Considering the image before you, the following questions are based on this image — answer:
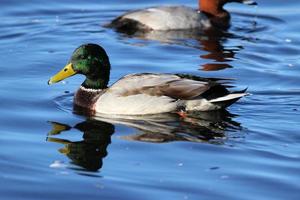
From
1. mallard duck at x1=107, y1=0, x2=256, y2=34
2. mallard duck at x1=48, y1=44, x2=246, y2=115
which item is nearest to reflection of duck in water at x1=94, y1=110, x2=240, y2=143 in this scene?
mallard duck at x1=48, y1=44, x2=246, y2=115

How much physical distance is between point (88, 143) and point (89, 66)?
70.3 inches

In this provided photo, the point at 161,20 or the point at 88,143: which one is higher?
the point at 161,20

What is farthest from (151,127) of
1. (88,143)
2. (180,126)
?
(88,143)

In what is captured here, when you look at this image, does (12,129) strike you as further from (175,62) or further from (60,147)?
(175,62)

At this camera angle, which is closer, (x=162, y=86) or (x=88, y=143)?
(x=88, y=143)

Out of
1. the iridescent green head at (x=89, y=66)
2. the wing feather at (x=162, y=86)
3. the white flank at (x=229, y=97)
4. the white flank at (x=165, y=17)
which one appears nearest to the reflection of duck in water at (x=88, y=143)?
the wing feather at (x=162, y=86)

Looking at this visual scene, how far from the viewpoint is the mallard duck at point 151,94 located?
483 inches

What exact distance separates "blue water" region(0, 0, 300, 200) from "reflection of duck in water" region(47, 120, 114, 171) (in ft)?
0.04

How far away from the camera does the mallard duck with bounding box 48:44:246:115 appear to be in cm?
1227

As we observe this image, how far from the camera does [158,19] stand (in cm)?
1803

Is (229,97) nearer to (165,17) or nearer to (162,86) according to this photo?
(162,86)

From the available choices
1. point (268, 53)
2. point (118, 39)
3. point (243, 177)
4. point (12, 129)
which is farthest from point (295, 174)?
point (118, 39)

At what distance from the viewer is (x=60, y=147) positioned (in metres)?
10.9

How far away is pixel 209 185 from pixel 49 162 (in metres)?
1.81
